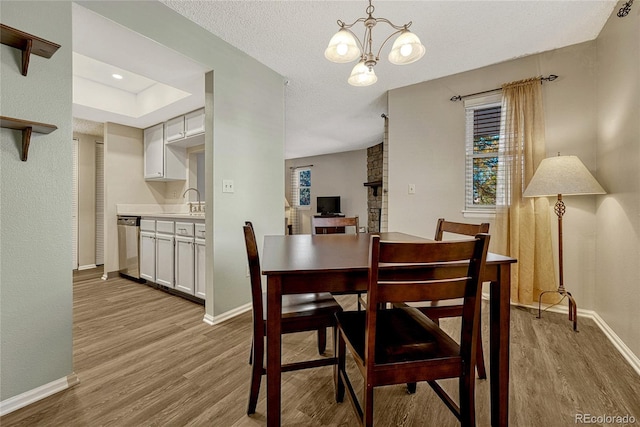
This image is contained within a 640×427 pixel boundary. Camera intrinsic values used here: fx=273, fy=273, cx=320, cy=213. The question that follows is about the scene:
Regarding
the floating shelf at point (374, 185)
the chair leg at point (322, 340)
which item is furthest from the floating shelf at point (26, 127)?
the floating shelf at point (374, 185)

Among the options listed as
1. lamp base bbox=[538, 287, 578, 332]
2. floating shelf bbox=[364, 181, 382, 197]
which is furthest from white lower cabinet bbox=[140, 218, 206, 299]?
floating shelf bbox=[364, 181, 382, 197]

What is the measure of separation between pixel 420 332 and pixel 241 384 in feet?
3.40

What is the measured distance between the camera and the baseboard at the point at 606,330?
5.45 ft

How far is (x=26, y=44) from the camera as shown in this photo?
1.26 metres

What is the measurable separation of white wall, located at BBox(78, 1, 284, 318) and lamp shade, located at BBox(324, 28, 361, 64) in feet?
4.06

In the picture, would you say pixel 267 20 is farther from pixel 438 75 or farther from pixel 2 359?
pixel 2 359

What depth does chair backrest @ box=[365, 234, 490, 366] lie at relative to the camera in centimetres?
85

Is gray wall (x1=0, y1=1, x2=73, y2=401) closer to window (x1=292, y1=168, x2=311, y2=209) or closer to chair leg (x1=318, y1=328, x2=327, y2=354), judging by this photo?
chair leg (x1=318, y1=328, x2=327, y2=354)

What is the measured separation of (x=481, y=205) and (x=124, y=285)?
4258 mm

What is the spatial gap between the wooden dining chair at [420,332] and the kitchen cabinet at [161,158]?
3.64 m

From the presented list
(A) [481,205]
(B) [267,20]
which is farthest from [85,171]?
(A) [481,205]

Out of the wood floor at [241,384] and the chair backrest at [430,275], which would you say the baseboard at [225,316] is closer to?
the wood floor at [241,384]

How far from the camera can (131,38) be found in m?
1.88

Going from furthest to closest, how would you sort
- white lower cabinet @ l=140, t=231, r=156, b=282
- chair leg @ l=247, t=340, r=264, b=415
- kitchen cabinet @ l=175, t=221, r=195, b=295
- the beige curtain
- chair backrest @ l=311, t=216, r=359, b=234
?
white lower cabinet @ l=140, t=231, r=156, b=282 → kitchen cabinet @ l=175, t=221, r=195, b=295 → the beige curtain → chair backrest @ l=311, t=216, r=359, b=234 → chair leg @ l=247, t=340, r=264, b=415
